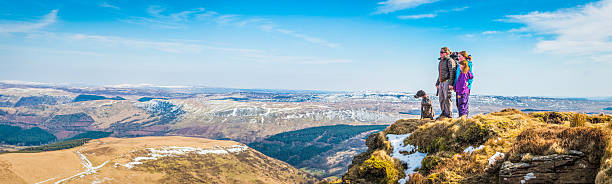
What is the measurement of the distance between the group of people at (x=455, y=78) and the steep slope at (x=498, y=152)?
14.2ft

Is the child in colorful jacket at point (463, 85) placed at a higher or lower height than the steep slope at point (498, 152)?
higher

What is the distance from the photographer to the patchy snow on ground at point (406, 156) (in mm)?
15303

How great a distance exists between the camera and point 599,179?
7648 millimetres

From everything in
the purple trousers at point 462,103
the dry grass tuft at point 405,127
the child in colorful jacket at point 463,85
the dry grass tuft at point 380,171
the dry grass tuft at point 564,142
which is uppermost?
the child in colorful jacket at point 463,85

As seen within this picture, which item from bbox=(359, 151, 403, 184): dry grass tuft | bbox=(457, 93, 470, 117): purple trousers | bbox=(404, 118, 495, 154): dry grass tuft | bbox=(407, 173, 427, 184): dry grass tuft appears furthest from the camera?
bbox=(457, 93, 470, 117): purple trousers

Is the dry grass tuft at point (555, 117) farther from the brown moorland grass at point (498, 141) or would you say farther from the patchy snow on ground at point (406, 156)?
the patchy snow on ground at point (406, 156)

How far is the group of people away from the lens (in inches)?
878

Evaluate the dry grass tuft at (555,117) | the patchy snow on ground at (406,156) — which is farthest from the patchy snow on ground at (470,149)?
the dry grass tuft at (555,117)

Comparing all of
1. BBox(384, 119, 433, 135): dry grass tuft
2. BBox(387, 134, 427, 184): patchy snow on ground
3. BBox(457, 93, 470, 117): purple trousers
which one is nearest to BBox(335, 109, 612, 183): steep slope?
BBox(387, 134, 427, 184): patchy snow on ground

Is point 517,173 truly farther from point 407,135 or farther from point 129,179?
point 129,179

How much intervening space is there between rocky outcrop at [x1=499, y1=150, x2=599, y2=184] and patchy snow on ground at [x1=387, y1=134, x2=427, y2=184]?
4.87 m

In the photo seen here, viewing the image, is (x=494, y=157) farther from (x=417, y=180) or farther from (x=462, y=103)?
(x=462, y=103)

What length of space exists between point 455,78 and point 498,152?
11196 millimetres

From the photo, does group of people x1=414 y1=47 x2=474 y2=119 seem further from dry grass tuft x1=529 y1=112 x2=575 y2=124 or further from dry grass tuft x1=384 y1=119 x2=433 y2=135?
dry grass tuft x1=529 y1=112 x2=575 y2=124
